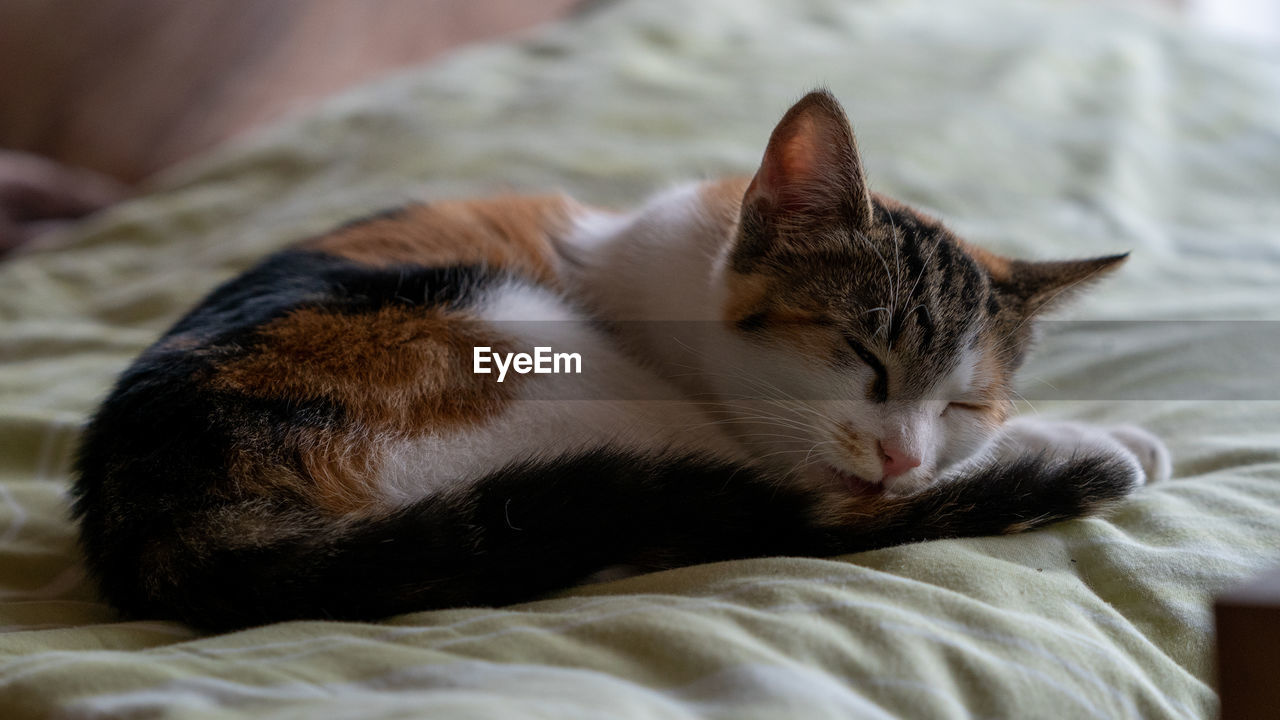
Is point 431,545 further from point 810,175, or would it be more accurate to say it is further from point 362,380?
point 810,175

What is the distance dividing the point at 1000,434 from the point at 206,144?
191 cm

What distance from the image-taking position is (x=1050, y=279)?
1229 millimetres

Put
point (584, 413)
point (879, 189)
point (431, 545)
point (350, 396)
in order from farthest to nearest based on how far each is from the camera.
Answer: point (879, 189)
point (584, 413)
point (350, 396)
point (431, 545)

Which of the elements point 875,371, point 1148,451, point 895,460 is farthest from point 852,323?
point 1148,451

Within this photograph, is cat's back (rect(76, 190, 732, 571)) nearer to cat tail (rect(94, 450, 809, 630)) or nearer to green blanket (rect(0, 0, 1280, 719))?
cat tail (rect(94, 450, 809, 630))

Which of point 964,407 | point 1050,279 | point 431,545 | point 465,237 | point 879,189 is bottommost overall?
point 431,545

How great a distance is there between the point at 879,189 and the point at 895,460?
0.99 metres

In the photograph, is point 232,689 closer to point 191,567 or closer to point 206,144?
point 191,567

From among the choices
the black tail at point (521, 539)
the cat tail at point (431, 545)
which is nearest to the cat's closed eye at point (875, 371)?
the black tail at point (521, 539)

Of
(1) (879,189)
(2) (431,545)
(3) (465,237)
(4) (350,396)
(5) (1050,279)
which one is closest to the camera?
(2) (431,545)

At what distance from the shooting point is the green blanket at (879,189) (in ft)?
2.40

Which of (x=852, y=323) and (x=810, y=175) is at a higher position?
(x=810, y=175)

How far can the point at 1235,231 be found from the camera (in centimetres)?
197

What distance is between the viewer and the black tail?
2.76 feet
